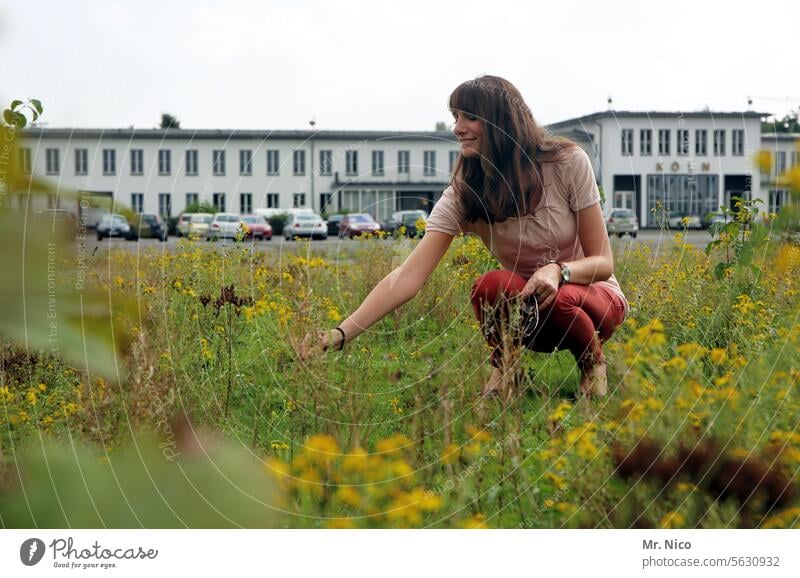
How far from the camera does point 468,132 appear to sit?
163 cm

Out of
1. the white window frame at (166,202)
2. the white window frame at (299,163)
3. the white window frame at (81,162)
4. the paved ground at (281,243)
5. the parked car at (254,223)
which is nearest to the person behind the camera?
the white window frame at (81,162)

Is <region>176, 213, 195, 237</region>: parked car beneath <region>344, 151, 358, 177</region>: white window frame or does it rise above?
beneath

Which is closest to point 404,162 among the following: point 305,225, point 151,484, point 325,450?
point 325,450

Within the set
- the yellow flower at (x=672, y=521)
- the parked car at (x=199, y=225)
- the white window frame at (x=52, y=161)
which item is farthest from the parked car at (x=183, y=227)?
the white window frame at (x=52, y=161)

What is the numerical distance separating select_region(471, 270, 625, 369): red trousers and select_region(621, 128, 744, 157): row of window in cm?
40

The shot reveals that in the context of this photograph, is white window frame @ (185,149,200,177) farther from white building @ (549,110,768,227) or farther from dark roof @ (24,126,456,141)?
white building @ (549,110,768,227)

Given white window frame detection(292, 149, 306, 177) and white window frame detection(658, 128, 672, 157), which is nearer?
white window frame detection(292, 149, 306, 177)

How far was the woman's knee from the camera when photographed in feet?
6.36

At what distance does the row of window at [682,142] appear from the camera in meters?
1.55

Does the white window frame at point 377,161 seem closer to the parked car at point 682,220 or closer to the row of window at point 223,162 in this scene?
the row of window at point 223,162

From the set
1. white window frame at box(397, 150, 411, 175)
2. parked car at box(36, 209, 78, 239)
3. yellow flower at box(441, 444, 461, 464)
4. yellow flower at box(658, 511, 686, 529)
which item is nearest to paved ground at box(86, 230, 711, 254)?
parked car at box(36, 209, 78, 239)

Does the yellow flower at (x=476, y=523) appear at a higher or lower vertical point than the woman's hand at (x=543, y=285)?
lower

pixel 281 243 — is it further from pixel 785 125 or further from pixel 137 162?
pixel 785 125
